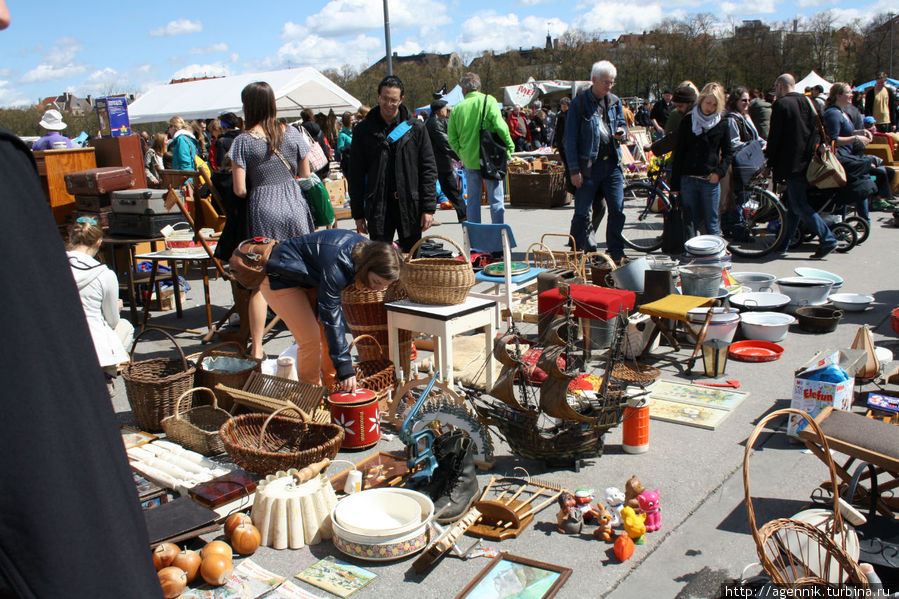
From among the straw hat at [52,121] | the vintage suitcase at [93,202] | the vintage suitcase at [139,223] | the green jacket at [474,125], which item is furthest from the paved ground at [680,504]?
the straw hat at [52,121]

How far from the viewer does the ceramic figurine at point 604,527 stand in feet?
10.6

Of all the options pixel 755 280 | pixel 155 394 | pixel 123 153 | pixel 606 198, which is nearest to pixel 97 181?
pixel 123 153

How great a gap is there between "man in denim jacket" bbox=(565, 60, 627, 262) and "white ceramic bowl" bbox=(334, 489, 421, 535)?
4.86 meters

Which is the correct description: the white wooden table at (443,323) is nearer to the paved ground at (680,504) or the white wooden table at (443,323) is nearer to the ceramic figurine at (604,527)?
the paved ground at (680,504)

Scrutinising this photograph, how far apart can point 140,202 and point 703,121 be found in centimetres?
551

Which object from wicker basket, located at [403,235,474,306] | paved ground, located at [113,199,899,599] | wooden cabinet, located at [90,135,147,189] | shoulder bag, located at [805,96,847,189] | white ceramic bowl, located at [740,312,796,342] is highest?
wooden cabinet, located at [90,135,147,189]

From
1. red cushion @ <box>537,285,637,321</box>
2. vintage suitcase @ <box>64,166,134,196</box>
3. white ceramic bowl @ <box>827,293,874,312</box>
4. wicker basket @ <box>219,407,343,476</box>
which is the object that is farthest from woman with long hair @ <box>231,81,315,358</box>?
white ceramic bowl @ <box>827,293,874,312</box>

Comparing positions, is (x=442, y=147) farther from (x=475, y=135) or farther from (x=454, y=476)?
(x=454, y=476)

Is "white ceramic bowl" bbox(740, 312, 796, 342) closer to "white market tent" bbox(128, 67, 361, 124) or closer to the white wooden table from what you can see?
the white wooden table

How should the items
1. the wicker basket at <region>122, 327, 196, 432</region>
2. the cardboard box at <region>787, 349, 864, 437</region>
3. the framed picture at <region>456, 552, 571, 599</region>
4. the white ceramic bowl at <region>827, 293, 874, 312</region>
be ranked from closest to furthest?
the framed picture at <region>456, 552, 571, 599</region> < the cardboard box at <region>787, 349, 864, 437</region> < the wicker basket at <region>122, 327, 196, 432</region> < the white ceramic bowl at <region>827, 293, 874, 312</region>

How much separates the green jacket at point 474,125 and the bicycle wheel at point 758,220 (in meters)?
2.99

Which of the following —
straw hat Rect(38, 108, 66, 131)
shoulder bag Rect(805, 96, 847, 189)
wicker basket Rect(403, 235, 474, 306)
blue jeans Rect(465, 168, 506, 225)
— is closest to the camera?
wicker basket Rect(403, 235, 474, 306)

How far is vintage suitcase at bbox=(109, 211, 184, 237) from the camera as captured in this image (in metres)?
6.55

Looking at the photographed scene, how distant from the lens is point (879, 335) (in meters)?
5.81
